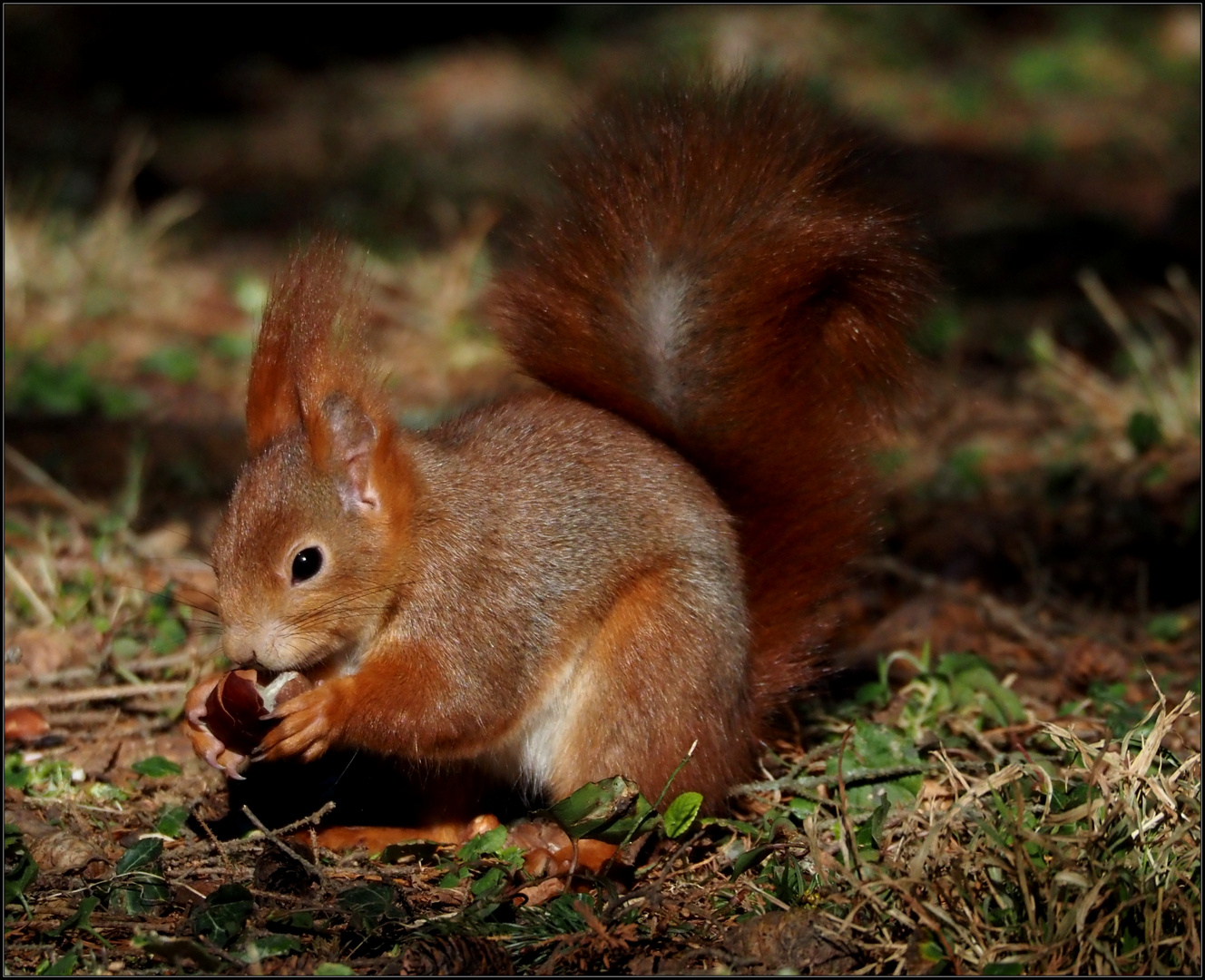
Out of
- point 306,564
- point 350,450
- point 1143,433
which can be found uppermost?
point 350,450

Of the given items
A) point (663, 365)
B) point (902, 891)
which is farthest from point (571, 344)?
point (902, 891)

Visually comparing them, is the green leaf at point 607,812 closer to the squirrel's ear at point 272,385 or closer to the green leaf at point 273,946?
the green leaf at point 273,946

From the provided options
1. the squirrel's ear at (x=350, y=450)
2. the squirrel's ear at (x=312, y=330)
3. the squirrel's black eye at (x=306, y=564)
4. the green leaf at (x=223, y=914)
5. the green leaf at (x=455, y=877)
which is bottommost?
the green leaf at (x=455, y=877)

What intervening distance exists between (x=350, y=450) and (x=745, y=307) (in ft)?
2.30

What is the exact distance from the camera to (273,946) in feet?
5.91

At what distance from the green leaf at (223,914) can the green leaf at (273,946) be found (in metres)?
0.04

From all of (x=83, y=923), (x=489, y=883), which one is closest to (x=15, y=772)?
(x=83, y=923)

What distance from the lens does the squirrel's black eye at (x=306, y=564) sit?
2045mm

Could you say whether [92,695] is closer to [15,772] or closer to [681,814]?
[15,772]

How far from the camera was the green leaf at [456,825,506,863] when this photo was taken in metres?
2.16

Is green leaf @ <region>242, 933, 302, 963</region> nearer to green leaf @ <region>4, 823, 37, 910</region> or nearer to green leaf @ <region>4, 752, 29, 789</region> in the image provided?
green leaf @ <region>4, 823, 37, 910</region>

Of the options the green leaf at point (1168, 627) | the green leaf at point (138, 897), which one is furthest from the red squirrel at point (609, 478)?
the green leaf at point (1168, 627)

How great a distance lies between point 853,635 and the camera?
3070 millimetres

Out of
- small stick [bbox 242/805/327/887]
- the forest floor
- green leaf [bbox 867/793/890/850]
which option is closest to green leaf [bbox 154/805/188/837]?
the forest floor
